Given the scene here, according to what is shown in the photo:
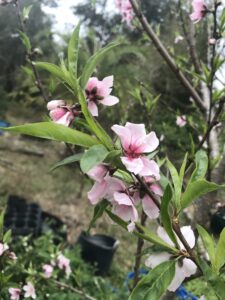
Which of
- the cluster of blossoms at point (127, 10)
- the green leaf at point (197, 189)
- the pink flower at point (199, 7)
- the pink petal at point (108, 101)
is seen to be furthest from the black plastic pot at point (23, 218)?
the green leaf at point (197, 189)

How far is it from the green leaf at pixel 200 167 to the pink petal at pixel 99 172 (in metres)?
0.17

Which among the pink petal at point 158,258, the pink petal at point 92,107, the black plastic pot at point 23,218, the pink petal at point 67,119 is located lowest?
the black plastic pot at point 23,218

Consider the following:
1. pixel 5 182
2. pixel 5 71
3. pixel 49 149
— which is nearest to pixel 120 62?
pixel 49 149

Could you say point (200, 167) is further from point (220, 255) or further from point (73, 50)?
point (73, 50)

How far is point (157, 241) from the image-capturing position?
653mm

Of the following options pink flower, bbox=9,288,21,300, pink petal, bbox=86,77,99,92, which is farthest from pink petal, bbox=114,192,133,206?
pink flower, bbox=9,288,21,300

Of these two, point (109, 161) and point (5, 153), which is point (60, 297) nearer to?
point (109, 161)

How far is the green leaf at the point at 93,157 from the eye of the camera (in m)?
0.52

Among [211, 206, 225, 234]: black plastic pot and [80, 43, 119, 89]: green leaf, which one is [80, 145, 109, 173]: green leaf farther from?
[211, 206, 225, 234]: black plastic pot

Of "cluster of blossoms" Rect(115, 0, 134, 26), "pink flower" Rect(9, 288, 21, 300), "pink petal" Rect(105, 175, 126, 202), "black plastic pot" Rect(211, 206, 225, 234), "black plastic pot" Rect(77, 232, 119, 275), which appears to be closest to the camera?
"pink petal" Rect(105, 175, 126, 202)

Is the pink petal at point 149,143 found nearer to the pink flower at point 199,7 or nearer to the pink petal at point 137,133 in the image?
the pink petal at point 137,133

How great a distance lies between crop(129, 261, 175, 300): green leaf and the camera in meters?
0.59

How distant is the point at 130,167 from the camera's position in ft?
1.88

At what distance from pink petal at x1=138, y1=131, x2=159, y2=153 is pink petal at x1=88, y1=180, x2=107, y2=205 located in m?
0.08
